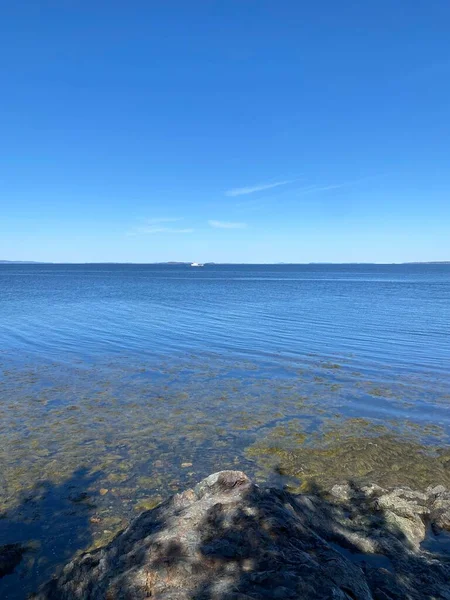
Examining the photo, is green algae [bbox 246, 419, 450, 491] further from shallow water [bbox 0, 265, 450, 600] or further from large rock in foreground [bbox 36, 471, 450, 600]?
large rock in foreground [bbox 36, 471, 450, 600]

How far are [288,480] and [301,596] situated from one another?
21.0 ft

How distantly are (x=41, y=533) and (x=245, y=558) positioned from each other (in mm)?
4967

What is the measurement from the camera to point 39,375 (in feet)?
67.8

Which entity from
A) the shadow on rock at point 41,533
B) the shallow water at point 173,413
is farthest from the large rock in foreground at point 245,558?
the shallow water at point 173,413

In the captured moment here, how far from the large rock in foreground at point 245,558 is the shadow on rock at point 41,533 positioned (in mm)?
1063

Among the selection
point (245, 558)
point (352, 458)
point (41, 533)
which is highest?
point (245, 558)

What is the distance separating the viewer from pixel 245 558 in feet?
18.2

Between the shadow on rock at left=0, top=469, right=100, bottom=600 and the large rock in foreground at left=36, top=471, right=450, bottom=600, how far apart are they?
1.06 meters

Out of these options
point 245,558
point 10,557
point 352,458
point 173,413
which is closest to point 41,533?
point 10,557

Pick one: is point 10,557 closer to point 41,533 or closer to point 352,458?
point 41,533

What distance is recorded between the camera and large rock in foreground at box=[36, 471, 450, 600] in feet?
16.8

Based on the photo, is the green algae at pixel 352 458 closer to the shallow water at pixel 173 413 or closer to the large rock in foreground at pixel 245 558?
the shallow water at pixel 173 413

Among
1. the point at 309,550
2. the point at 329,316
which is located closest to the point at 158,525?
the point at 309,550

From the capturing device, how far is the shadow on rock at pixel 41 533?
725cm
